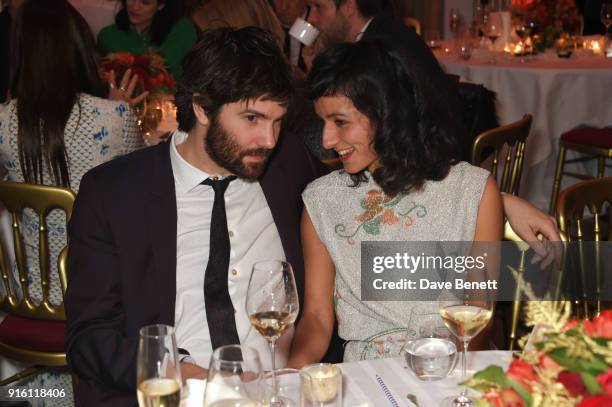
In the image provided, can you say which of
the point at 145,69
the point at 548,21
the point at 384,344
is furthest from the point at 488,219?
the point at 548,21

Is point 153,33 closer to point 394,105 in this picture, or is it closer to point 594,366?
point 394,105

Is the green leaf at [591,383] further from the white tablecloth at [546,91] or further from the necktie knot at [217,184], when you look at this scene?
the white tablecloth at [546,91]

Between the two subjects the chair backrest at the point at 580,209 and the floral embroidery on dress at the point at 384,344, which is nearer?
the floral embroidery on dress at the point at 384,344

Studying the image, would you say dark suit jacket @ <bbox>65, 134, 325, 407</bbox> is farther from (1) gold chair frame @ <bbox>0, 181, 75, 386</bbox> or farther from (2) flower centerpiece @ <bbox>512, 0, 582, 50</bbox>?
(2) flower centerpiece @ <bbox>512, 0, 582, 50</bbox>

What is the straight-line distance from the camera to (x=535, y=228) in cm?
225

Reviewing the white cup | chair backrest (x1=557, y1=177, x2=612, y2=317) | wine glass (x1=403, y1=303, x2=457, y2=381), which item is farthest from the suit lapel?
the white cup

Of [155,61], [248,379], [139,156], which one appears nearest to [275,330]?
[248,379]

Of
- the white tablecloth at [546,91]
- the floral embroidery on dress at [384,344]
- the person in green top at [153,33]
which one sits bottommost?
the floral embroidery on dress at [384,344]

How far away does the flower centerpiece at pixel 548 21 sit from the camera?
19.2ft

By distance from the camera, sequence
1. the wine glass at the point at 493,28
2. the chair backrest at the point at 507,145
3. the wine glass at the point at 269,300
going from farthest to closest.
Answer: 1. the wine glass at the point at 493,28
2. the chair backrest at the point at 507,145
3. the wine glass at the point at 269,300

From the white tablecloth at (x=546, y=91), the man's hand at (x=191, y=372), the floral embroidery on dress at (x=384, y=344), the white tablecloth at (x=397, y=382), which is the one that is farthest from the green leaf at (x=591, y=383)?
the white tablecloth at (x=546, y=91)

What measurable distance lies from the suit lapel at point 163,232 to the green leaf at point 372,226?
19.8 inches

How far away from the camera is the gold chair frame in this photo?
2.56 m

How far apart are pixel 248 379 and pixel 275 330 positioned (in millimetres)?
438
